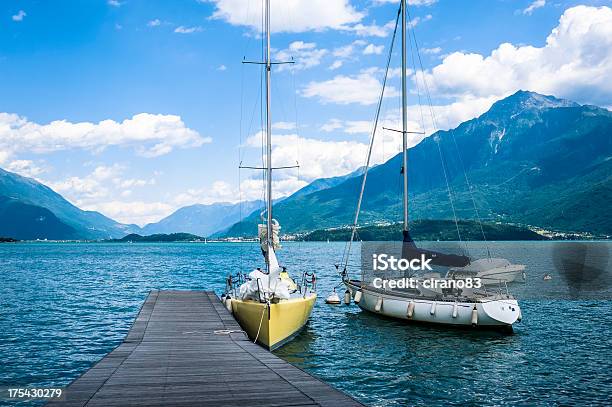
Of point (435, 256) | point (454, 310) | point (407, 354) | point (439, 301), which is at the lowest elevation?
point (407, 354)

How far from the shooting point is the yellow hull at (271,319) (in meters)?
23.2

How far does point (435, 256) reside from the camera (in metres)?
32.1

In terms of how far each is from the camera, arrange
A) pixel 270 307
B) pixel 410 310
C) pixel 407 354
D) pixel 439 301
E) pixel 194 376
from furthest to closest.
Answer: pixel 410 310, pixel 439 301, pixel 407 354, pixel 270 307, pixel 194 376

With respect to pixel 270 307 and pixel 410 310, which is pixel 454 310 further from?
pixel 270 307

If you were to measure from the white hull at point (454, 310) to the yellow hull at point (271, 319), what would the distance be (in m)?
6.54

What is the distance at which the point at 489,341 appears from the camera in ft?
87.6

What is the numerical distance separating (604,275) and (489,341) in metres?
56.9

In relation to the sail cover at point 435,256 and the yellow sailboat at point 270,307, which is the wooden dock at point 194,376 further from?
the sail cover at point 435,256

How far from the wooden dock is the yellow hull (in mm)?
1733

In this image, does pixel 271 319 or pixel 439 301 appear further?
pixel 439 301

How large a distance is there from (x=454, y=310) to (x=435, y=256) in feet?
15.6

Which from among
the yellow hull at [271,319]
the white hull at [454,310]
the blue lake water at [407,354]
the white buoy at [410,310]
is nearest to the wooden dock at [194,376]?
the yellow hull at [271,319]

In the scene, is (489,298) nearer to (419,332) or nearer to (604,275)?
(419,332)

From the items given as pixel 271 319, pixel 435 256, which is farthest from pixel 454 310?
pixel 271 319
